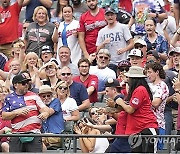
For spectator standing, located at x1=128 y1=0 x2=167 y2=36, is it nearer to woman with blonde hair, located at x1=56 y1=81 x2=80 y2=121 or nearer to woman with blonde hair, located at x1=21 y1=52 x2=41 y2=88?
woman with blonde hair, located at x1=21 y1=52 x2=41 y2=88

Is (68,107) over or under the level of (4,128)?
over

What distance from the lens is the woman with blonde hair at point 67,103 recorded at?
46.9 ft

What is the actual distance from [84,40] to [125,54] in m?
0.88

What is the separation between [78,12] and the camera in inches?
709

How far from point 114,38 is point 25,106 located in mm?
3654

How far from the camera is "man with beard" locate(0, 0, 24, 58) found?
1761 centimetres

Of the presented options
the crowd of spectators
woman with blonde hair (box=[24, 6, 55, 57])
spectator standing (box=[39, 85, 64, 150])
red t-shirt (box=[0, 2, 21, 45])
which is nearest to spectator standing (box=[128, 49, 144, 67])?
the crowd of spectators

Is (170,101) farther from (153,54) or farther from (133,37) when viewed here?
(133,37)

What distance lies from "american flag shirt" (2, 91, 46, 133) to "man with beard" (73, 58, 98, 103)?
194 cm

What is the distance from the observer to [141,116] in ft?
42.2

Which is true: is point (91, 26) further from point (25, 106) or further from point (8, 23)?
point (25, 106)

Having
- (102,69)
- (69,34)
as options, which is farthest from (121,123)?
(69,34)

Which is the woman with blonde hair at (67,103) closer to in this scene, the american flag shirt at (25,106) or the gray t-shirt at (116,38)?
the american flag shirt at (25,106)

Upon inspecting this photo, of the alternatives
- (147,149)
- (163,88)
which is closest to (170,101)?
(163,88)
